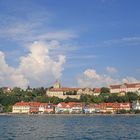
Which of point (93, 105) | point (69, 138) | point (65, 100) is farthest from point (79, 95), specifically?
point (69, 138)

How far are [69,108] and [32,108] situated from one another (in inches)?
586

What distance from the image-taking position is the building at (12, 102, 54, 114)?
169625 mm

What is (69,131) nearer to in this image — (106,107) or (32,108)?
(106,107)

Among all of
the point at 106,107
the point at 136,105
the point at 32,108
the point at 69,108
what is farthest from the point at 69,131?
the point at 136,105

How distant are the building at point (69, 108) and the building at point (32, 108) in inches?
114

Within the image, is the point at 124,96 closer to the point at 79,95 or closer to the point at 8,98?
the point at 79,95

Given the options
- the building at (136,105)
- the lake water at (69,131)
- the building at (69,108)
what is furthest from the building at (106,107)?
the lake water at (69,131)

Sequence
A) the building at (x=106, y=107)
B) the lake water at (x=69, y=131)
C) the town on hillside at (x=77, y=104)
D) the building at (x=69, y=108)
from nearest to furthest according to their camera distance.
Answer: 1. the lake water at (x=69, y=131)
2. the building at (x=106, y=107)
3. the town on hillside at (x=77, y=104)
4. the building at (x=69, y=108)

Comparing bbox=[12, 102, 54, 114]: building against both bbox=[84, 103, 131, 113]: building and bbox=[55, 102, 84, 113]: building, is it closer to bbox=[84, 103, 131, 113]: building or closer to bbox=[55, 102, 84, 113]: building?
bbox=[55, 102, 84, 113]: building

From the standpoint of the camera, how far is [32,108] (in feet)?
558

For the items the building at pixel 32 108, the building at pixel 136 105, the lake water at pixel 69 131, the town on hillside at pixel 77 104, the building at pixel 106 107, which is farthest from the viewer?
the building at pixel 32 108

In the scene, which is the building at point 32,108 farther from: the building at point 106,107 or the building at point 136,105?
the building at point 136,105

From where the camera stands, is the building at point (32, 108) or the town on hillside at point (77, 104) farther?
the building at point (32, 108)

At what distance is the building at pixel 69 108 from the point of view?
169 meters
